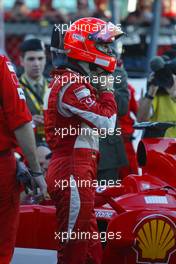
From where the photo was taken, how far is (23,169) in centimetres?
458

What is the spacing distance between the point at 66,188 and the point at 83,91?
0.53 meters

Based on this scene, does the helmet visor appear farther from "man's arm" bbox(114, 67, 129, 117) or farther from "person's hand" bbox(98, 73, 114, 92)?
"man's arm" bbox(114, 67, 129, 117)

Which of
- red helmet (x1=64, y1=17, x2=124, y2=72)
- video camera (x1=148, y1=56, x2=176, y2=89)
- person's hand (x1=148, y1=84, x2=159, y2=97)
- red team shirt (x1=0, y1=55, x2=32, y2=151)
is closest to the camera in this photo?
red team shirt (x1=0, y1=55, x2=32, y2=151)

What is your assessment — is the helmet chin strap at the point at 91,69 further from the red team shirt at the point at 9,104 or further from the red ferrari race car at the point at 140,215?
the red ferrari race car at the point at 140,215

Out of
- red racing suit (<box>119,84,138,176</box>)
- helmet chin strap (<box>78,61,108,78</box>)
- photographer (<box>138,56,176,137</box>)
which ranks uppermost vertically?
helmet chin strap (<box>78,61,108,78</box>)

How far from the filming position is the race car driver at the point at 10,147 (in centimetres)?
450

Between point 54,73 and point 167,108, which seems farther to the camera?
point 167,108

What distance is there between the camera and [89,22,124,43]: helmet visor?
190 inches

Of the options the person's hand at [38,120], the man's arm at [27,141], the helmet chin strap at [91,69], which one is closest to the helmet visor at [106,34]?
the helmet chin strap at [91,69]

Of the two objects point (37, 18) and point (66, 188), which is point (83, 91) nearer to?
point (66, 188)

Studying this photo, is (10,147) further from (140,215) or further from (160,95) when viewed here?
(160,95)

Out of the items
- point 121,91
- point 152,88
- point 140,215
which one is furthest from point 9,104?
point 152,88

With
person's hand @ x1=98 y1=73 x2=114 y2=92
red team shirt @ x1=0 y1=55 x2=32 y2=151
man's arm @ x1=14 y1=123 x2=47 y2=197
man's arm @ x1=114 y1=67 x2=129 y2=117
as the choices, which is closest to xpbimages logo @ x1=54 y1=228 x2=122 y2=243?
man's arm @ x1=14 y1=123 x2=47 y2=197

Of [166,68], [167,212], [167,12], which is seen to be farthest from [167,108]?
[167,12]
